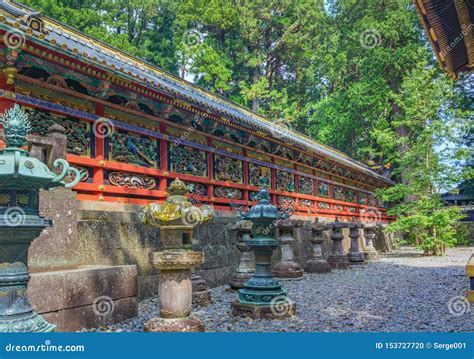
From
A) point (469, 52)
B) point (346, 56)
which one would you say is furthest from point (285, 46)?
point (469, 52)

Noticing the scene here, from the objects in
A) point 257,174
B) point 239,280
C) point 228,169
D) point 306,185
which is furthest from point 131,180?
point 306,185

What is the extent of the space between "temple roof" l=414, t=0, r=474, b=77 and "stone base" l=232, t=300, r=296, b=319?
5171 mm

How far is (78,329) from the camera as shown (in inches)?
195

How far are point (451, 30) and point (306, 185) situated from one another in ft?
32.2

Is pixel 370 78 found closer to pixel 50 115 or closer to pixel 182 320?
pixel 50 115

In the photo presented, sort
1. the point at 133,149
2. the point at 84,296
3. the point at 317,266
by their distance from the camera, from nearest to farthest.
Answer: the point at 84,296, the point at 133,149, the point at 317,266

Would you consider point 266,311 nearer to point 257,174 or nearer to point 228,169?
point 228,169

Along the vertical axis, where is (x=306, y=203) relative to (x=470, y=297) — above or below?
above

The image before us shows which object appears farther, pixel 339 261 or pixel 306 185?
pixel 306 185

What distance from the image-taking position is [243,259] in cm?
875

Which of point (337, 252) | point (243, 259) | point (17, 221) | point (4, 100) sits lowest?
point (337, 252)

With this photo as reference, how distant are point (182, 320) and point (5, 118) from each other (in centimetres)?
280

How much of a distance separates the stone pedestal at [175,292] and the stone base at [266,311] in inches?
57.4

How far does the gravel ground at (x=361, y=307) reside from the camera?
212 inches
